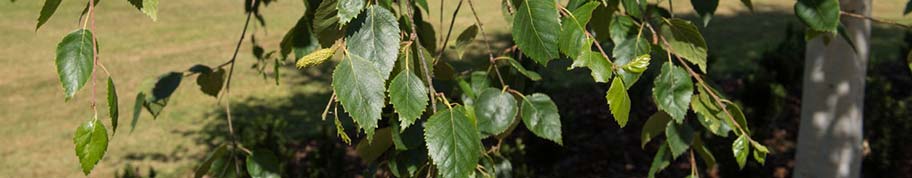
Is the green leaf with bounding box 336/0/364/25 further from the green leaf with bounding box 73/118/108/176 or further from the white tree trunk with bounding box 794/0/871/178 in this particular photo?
the white tree trunk with bounding box 794/0/871/178

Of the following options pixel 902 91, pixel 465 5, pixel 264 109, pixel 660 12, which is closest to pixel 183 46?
pixel 264 109

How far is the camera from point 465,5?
39.7ft

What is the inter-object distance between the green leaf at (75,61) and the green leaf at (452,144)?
1.32 ft

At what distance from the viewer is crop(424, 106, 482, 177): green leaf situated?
1.05m

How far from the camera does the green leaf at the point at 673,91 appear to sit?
4.98 ft

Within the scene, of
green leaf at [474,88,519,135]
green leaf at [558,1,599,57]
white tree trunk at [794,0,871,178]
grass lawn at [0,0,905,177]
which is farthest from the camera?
grass lawn at [0,0,905,177]

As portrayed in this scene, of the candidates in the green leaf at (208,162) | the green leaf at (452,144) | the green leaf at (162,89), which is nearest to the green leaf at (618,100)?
the green leaf at (452,144)

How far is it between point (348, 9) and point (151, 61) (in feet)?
27.3

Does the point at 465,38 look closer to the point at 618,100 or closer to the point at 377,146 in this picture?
the point at 377,146

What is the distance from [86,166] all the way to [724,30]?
9858 mm

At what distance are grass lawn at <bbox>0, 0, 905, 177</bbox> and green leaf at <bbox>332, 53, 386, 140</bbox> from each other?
2368mm

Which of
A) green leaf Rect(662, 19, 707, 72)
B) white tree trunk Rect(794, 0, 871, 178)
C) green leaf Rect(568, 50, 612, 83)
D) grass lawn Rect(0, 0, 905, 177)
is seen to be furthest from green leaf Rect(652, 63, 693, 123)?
grass lawn Rect(0, 0, 905, 177)

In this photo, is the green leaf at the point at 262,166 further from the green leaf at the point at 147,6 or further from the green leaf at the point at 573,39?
the green leaf at the point at 573,39

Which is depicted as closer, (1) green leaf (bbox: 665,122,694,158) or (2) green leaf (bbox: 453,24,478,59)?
(1) green leaf (bbox: 665,122,694,158)
